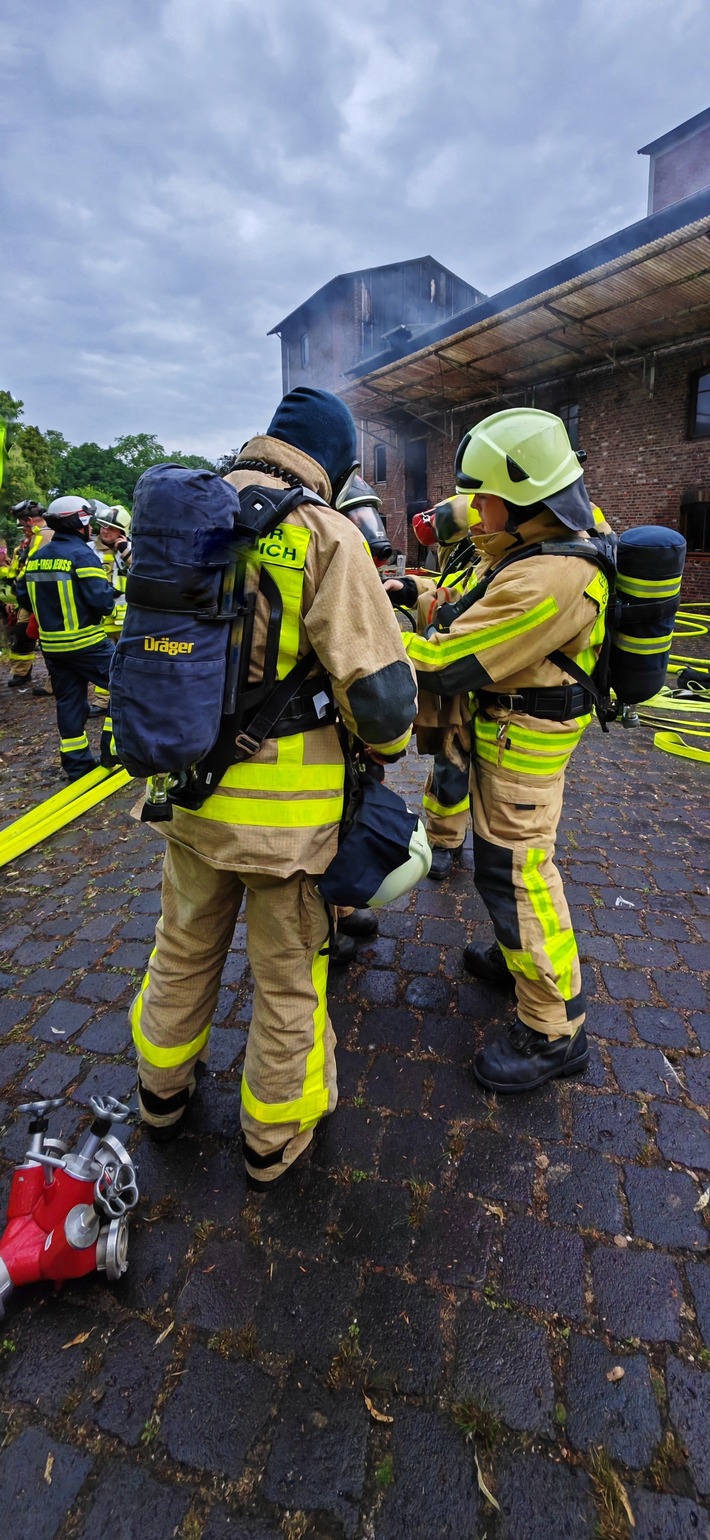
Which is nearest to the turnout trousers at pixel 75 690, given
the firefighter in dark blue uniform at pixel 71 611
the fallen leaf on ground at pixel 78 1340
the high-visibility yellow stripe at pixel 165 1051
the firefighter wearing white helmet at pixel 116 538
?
the firefighter in dark blue uniform at pixel 71 611

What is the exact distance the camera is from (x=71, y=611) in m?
5.13

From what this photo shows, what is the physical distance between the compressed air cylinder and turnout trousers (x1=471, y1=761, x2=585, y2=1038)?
1.69 feet

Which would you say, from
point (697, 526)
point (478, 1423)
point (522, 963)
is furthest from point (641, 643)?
point (697, 526)

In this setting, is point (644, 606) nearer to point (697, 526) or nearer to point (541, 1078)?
point (541, 1078)

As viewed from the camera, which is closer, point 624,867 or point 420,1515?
point 420,1515

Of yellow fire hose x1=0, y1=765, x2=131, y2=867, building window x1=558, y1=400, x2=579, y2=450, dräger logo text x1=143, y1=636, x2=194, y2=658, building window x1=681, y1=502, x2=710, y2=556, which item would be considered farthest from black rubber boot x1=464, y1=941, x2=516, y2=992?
building window x1=558, y1=400, x2=579, y2=450

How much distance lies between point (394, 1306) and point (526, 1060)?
87 centimetres

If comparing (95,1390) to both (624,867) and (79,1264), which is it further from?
(624,867)

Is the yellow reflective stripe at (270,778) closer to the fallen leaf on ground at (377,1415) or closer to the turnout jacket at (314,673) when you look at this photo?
the turnout jacket at (314,673)

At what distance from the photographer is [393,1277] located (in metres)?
1.75

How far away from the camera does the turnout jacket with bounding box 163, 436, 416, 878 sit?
1.58 meters

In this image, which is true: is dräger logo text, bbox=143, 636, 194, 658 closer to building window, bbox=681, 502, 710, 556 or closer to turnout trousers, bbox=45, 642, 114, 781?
turnout trousers, bbox=45, 642, 114, 781

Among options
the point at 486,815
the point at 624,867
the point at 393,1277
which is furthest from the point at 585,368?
the point at 393,1277

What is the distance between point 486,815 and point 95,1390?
71.7 inches
